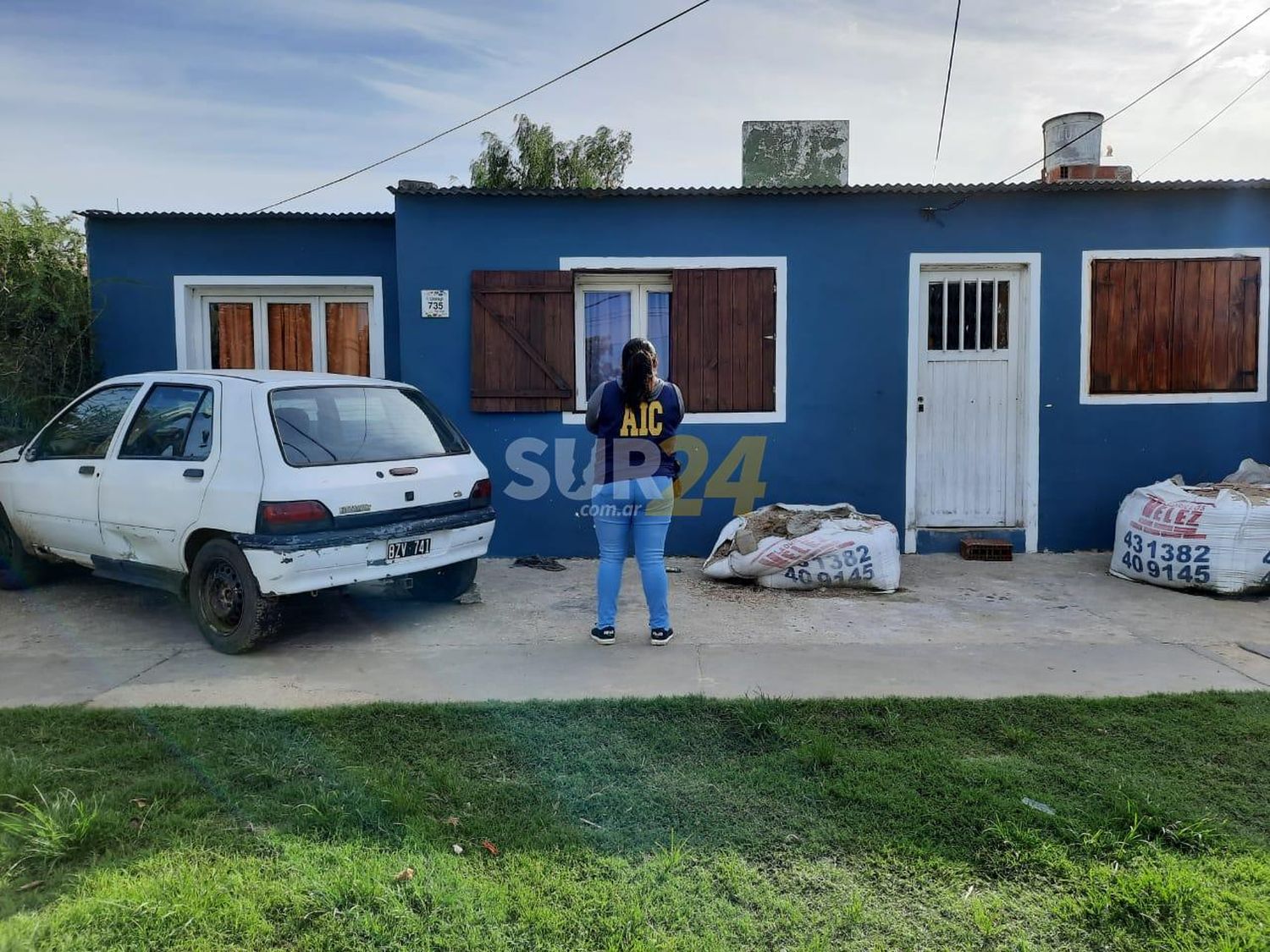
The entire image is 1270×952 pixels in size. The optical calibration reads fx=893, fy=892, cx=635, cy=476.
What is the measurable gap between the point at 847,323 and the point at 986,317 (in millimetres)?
1280

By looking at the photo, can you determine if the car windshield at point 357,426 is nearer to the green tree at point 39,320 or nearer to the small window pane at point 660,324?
the small window pane at point 660,324

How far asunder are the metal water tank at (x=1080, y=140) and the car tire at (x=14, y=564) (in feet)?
31.7

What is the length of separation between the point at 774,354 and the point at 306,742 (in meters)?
5.35

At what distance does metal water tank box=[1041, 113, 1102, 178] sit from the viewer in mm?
8789

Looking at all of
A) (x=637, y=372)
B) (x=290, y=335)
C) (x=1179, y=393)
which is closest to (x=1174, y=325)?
(x=1179, y=393)

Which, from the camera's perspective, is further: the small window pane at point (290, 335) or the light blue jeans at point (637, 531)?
the small window pane at point (290, 335)

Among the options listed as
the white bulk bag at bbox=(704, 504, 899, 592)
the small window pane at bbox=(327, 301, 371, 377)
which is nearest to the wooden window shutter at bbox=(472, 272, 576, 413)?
the small window pane at bbox=(327, 301, 371, 377)

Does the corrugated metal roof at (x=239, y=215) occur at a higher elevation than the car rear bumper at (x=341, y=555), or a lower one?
higher

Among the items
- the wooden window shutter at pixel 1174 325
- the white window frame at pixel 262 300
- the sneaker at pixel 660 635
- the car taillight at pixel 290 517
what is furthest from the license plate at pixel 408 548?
the wooden window shutter at pixel 1174 325

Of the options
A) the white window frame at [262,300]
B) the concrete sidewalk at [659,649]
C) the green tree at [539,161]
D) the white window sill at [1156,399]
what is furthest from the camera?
the green tree at [539,161]

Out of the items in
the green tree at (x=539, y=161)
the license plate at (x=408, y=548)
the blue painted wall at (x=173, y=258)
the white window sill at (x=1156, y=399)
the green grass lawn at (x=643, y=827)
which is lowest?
the green grass lawn at (x=643, y=827)

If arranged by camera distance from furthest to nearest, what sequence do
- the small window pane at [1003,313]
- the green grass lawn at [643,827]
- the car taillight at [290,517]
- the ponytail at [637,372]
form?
the small window pane at [1003,313] < the ponytail at [637,372] < the car taillight at [290,517] < the green grass lawn at [643,827]

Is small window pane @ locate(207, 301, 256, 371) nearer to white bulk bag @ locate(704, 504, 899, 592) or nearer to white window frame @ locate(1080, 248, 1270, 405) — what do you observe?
white bulk bag @ locate(704, 504, 899, 592)

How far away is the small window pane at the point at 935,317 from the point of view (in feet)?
26.1
